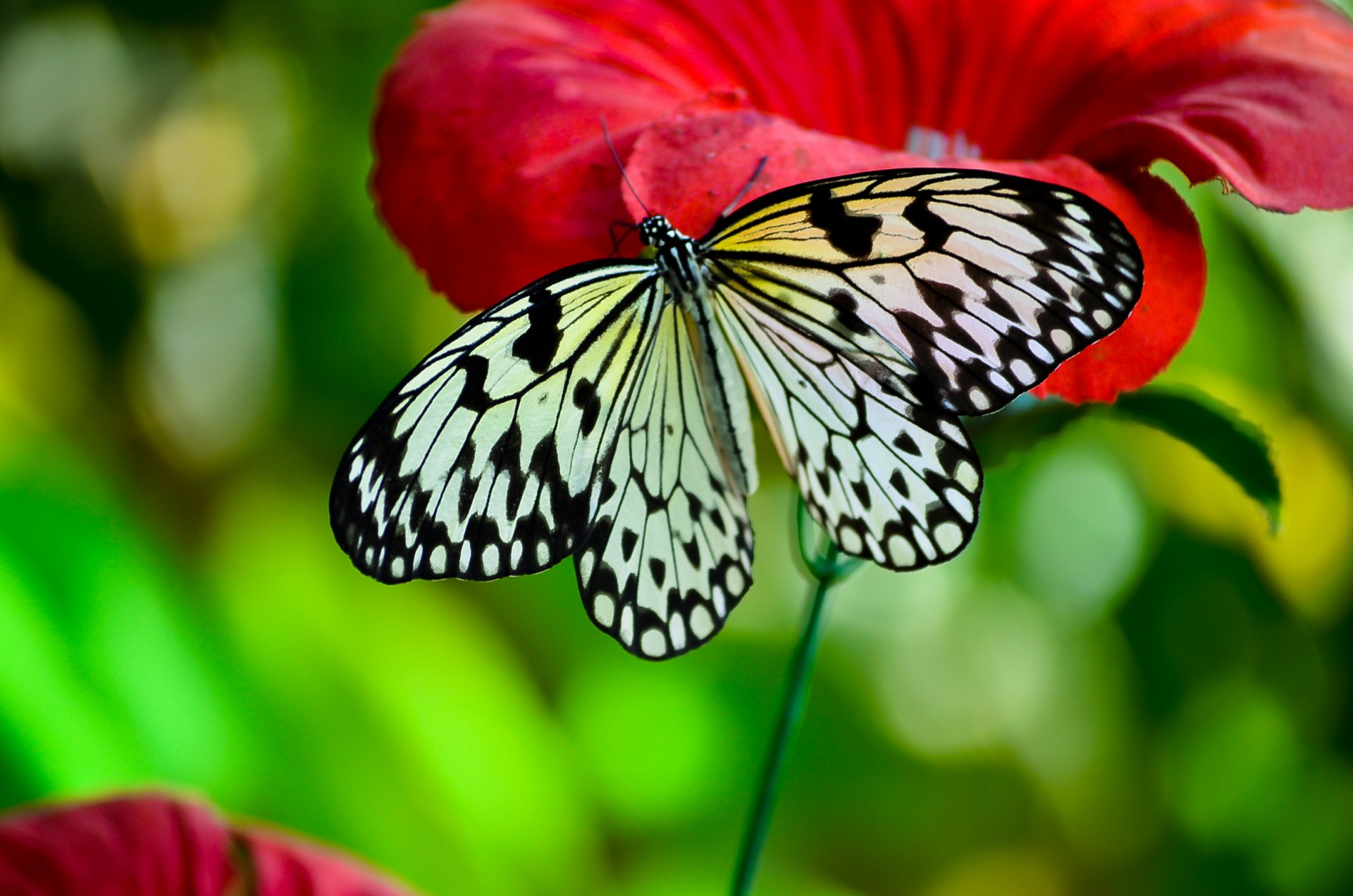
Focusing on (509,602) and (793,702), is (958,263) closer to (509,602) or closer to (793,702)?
(793,702)

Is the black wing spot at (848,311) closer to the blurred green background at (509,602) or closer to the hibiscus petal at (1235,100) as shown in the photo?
the hibiscus petal at (1235,100)

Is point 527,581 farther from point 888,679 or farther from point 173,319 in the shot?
point 173,319

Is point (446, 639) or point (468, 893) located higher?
point (446, 639)

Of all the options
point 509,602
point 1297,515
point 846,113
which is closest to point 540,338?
point 846,113

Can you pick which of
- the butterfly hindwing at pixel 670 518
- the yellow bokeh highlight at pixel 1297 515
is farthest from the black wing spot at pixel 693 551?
the yellow bokeh highlight at pixel 1297 515

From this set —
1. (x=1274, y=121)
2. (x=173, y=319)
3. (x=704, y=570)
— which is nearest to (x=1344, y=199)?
(x=1274, y=121)

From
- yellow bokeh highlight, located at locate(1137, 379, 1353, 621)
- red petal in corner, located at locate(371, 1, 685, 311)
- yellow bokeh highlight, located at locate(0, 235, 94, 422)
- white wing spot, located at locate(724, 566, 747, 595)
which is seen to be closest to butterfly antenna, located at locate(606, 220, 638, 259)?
red petal in corner, located at locate(371, 1, 685, 311)
